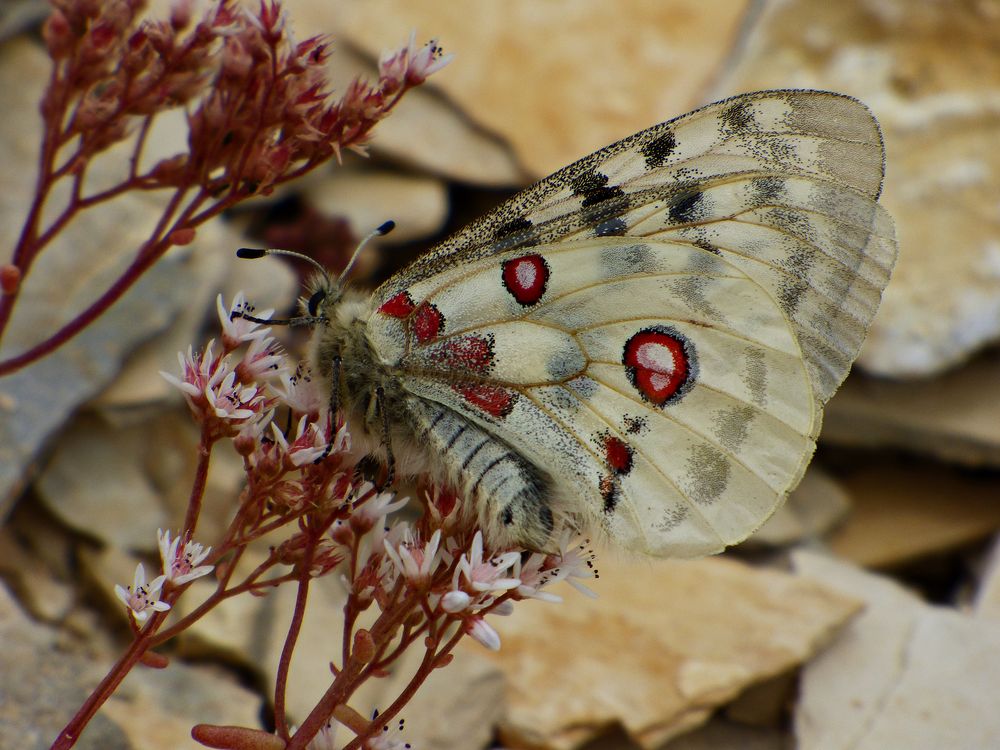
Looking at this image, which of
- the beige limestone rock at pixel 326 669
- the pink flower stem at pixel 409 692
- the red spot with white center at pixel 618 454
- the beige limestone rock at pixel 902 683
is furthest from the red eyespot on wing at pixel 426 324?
the beige limestone rock at pixel 902 683

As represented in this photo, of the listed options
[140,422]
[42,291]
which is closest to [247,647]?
[140,422]

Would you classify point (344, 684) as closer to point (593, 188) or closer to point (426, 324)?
point (426, 324)

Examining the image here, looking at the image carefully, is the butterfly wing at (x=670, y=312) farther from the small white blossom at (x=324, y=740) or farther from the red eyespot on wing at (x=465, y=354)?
the small white blossom at (x=324, y=740)

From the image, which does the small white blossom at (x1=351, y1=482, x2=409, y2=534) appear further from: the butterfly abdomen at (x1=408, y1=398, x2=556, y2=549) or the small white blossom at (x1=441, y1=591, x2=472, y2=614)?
the small white blossom at (x1=441, y1=591, x2=472, y2=614)

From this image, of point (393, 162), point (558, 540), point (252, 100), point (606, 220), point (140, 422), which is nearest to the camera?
point (252, 100)

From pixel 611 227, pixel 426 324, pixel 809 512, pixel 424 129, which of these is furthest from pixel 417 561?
pixel 424 129

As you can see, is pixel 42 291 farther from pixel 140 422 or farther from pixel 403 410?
pixel 403 410
